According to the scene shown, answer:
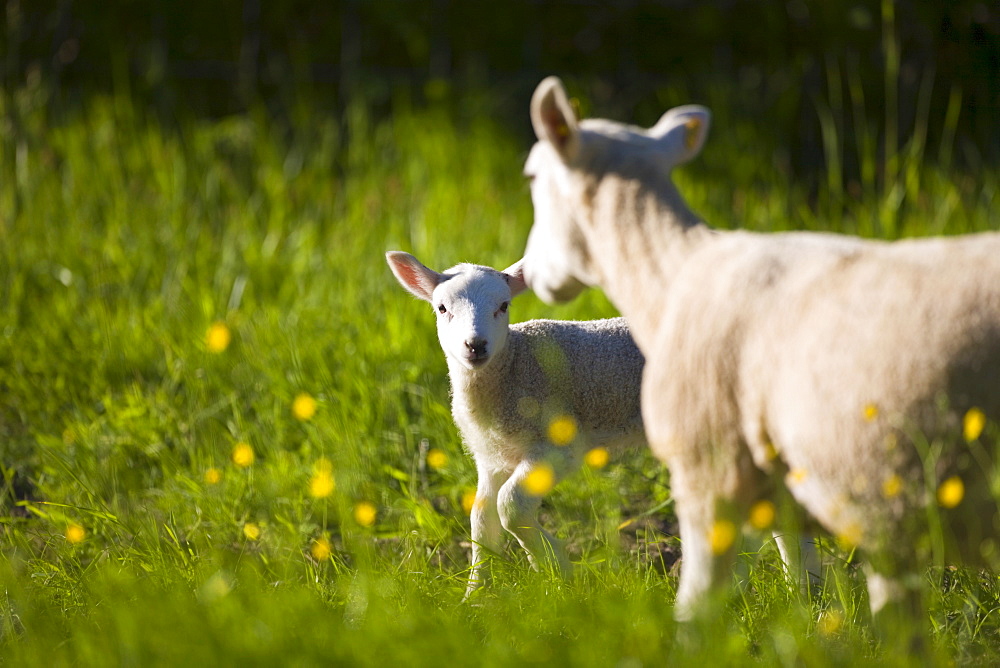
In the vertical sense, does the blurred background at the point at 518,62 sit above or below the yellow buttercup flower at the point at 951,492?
above

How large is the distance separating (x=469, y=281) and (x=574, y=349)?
0.47 m

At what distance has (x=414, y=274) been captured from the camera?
3010 millimetres

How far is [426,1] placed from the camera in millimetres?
7621

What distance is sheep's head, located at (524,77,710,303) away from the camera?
6.84 feet

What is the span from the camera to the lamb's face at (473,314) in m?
2.77

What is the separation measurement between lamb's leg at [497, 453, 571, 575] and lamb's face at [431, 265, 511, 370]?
371mm

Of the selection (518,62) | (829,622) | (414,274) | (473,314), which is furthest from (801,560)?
(518,62)

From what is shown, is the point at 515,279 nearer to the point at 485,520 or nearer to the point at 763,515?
the point at 485,520

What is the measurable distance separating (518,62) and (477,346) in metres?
5.45

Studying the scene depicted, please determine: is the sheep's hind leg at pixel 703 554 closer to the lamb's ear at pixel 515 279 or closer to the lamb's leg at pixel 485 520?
the lamb's leg at pixel 485 520

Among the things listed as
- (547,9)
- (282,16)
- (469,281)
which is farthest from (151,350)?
(547,9)

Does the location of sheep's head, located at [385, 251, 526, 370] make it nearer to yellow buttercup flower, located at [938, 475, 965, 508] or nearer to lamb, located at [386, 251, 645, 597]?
lamb, located at [386, 251, 645, 597]

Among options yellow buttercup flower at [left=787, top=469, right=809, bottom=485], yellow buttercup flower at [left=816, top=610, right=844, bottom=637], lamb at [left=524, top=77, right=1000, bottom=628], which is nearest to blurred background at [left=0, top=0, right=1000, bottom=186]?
yellow buttercup flower at [left=816, top=610, right=844, bottom=637]

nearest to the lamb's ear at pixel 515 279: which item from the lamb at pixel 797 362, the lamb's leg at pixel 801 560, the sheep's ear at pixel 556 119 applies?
the lamb at pixel 797 362
